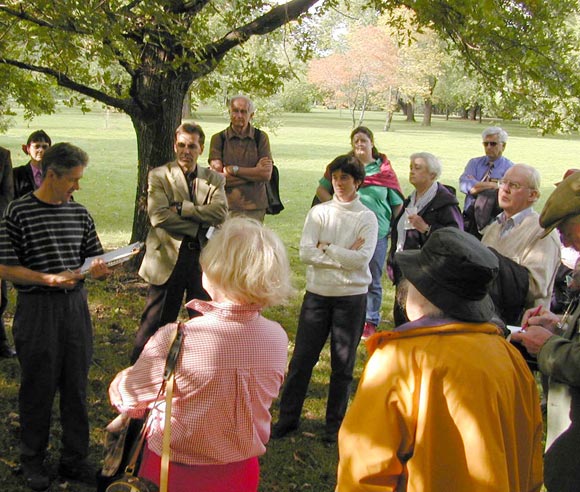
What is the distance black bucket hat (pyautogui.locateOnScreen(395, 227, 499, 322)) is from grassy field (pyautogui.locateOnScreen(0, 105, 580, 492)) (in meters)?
2.49

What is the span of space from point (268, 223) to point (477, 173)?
6.98 metres

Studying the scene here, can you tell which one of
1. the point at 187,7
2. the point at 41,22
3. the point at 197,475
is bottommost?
the point at 197,475

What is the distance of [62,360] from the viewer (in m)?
3.85

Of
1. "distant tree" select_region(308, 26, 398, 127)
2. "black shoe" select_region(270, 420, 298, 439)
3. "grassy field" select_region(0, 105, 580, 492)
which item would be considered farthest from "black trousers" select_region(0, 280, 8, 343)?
"distant tree" select_region(308, 26, 398, 127)

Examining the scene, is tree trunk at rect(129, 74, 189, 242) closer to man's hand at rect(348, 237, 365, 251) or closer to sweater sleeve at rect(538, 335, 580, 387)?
man's hand at rect(348, 237, 365, 251)

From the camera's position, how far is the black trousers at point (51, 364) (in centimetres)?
370

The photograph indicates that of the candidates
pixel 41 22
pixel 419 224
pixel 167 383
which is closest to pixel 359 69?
pixel 419 224

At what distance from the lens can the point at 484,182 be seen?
748 cm

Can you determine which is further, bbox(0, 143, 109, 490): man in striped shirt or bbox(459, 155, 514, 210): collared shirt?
bbox(459, 155, 514, 210): collared shirt

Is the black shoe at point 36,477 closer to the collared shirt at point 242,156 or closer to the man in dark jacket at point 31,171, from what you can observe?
the man in dark jacket at point 31,171

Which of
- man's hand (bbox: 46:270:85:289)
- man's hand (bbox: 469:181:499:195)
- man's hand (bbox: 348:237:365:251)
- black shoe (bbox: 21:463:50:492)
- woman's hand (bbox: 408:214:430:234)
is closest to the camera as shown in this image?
man's hand (bbox: 46:270:85:289)

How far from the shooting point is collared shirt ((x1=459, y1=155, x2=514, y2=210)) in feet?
25.1

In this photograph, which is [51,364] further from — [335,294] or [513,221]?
[513,221]

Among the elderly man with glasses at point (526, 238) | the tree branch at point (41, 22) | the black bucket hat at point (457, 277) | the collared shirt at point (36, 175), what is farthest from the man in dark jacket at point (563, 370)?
the collared shirt at point (36, 175)
